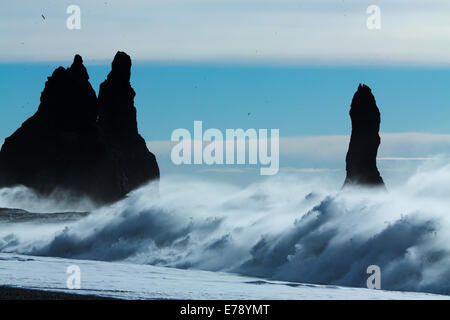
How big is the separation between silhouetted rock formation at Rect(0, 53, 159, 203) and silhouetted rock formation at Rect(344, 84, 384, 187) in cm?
4334

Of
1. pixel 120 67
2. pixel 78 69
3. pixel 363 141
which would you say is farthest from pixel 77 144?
pixel 363 141

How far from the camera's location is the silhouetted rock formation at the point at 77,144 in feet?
346

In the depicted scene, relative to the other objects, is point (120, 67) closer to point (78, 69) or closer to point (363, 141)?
point (78, 69)

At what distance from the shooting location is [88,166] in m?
106

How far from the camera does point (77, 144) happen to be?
10656cm

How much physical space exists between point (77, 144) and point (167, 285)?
81574 mm

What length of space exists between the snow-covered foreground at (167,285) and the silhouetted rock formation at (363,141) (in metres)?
33.7

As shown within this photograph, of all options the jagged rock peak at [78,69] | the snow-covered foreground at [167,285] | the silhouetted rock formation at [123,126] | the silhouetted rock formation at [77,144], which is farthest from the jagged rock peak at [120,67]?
the snow-covered foreground at [167,285]

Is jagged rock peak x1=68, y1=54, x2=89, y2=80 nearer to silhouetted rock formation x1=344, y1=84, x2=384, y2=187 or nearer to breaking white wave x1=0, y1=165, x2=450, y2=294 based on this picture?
silhouetted rock formation x1=344, y1=84, x2=384, y2=187

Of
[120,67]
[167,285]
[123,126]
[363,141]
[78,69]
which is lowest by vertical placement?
[167,285]

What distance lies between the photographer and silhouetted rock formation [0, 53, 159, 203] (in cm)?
10544

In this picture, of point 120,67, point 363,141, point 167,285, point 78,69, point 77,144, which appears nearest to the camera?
point 167,285

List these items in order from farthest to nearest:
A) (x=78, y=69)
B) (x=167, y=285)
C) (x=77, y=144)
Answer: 1. (x=77, y=144)
2. (x=78, y=69)
3. (x=167, y=285)
